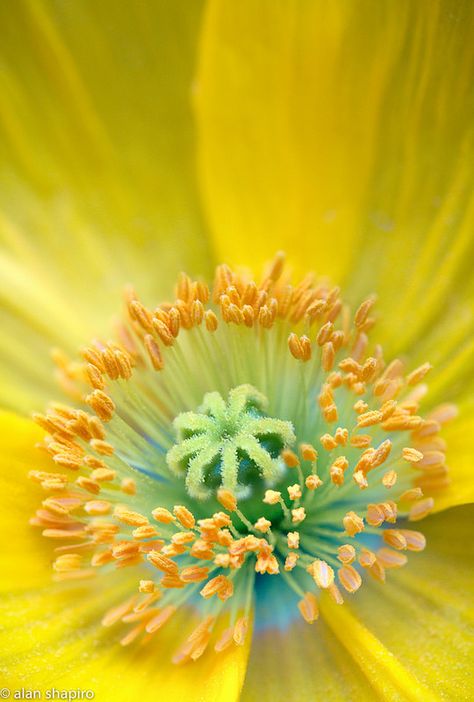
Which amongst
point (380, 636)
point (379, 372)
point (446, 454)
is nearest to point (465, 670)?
point (380, 636)

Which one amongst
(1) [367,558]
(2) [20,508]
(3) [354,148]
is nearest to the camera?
(1) [367,558]

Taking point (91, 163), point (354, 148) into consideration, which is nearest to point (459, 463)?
point (354, 148)

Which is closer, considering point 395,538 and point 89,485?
point 395,538

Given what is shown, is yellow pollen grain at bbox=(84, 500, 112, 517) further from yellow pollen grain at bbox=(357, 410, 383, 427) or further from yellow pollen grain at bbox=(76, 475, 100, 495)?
yellow pollen grain at bbox=(357, 410, 383, 427)

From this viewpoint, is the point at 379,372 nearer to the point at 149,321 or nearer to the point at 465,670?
the point at 149,321

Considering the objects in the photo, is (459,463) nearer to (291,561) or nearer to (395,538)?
(395,538)

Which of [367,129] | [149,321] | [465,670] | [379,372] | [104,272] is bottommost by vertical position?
[465,670]

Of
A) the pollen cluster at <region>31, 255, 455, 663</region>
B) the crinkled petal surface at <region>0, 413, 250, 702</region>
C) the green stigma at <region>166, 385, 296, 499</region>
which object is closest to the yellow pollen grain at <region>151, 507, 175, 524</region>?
the pollen cluster at <region>31, 255, 455, 663</region>
